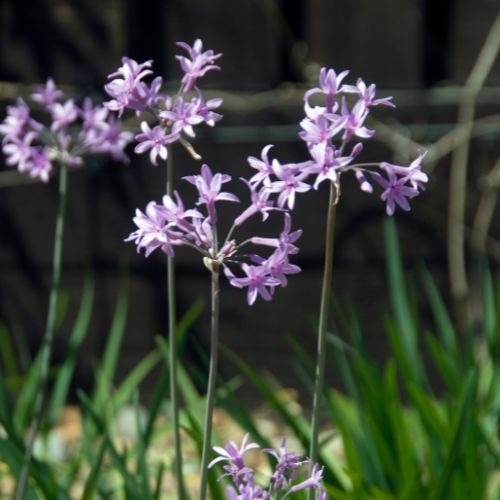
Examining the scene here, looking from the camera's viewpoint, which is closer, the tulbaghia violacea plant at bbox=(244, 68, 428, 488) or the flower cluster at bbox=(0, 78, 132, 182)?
the tulbaghia violacea plant at bbox=(244, 68, 428, 488)

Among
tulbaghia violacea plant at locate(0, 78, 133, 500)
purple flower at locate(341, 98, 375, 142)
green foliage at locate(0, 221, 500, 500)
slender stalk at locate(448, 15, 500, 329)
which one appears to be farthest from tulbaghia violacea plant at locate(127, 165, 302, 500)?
slender stalk at locate(448, 15, 500, 329)

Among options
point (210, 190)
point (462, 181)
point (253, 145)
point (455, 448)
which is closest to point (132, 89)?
point (210, 190)

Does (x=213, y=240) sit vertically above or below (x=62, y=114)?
below

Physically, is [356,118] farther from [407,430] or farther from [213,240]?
[407,430]

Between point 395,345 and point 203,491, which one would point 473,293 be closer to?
point 395,345

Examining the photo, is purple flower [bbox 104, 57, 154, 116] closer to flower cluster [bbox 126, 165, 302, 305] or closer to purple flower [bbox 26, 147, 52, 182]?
flower cluster [bbox 126, 165, 302, 305]

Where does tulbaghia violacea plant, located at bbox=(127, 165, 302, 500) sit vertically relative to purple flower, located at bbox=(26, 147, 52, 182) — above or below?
below

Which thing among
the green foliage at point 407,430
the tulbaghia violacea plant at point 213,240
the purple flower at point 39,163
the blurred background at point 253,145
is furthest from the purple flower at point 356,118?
the blurred background at point 253,145

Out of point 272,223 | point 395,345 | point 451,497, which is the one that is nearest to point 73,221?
point 272,223

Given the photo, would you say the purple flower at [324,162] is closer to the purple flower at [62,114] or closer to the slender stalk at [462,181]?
the purple flower at [62,114]
